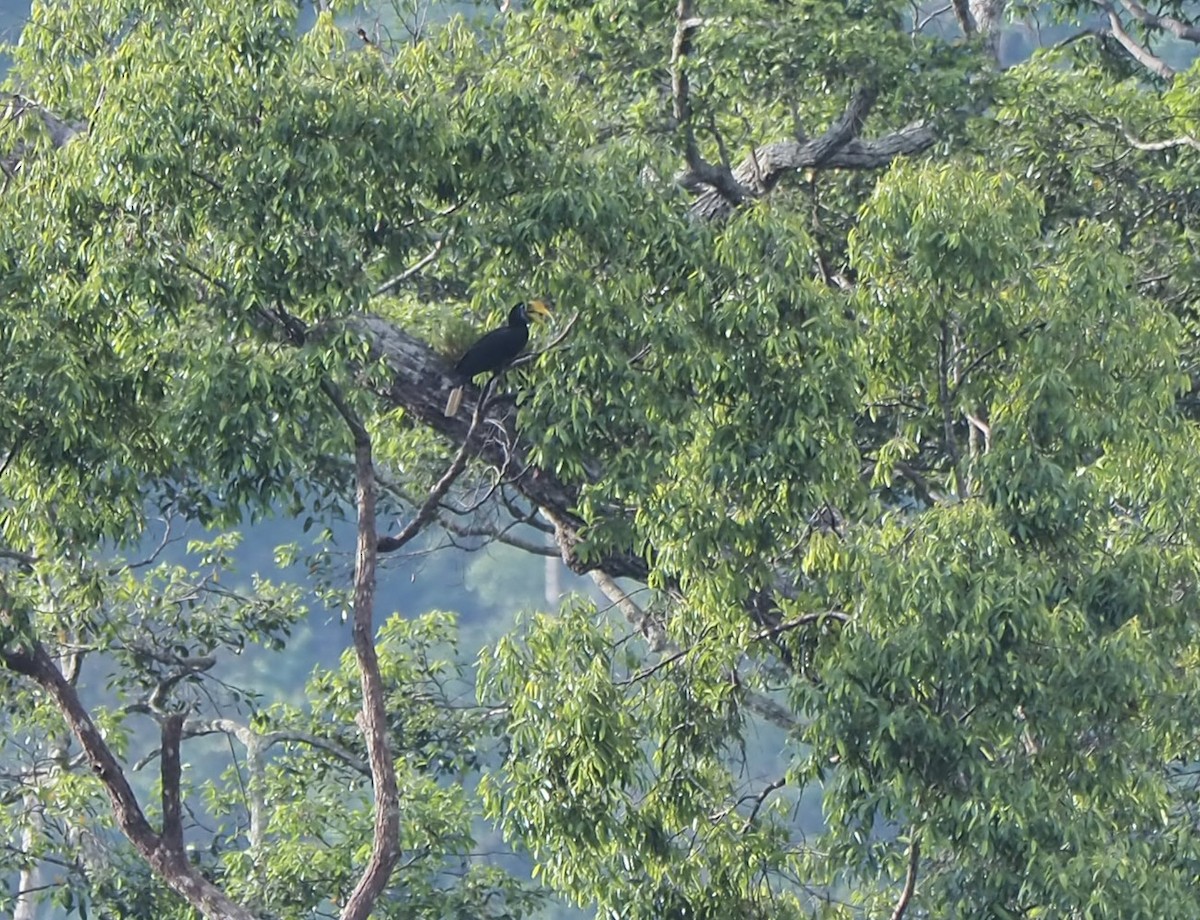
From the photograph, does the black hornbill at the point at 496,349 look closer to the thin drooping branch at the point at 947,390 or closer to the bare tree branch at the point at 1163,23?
the thin drooping branch at the point at 947,390

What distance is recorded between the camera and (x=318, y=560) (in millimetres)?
10477

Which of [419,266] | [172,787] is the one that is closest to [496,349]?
[419,266]

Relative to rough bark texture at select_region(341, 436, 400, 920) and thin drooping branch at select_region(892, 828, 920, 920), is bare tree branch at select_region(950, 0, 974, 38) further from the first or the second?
thin drooping branch at select_region(892, 828, 920, 920)

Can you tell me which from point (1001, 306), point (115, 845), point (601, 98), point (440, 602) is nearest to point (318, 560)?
point (115, 845)

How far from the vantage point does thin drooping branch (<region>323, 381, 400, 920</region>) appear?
6.63 metres

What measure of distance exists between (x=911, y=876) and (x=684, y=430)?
1.74m

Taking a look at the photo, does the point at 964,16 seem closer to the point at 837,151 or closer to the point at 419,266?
the point at 837,151

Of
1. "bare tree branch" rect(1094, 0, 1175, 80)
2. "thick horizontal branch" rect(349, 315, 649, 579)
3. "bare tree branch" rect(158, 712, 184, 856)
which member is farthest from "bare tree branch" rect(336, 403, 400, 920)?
"bare tree branch" rect(1094, 0, 1175, 80)

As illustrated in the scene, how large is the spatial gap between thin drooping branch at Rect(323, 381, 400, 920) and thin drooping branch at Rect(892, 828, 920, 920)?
5.50ft

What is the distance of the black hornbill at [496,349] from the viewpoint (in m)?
7.46

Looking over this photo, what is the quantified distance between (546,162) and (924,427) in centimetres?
180

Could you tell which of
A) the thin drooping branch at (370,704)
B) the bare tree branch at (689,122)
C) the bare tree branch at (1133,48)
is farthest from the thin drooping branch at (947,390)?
the bare tree branch at (1133,48)

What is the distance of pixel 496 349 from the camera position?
26.5ft

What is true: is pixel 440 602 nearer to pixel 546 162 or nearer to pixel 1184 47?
pixel 1184 47
